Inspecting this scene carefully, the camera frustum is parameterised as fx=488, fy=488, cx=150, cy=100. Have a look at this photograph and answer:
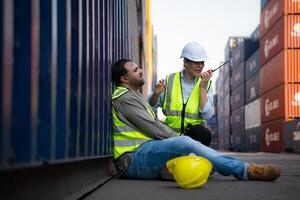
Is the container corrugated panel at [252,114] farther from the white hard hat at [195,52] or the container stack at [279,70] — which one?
the white hard hat at [195,52]

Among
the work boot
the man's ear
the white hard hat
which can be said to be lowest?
the work boot

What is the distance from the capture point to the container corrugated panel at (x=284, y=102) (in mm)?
28703

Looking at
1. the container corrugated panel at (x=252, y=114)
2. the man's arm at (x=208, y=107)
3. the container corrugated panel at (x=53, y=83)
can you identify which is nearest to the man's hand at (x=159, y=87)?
the man's arm at (x=208, y=107)

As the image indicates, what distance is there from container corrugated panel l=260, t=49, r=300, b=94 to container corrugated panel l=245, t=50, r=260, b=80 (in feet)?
19.3

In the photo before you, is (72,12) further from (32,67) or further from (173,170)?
(173,170)

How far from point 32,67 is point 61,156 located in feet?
2.60

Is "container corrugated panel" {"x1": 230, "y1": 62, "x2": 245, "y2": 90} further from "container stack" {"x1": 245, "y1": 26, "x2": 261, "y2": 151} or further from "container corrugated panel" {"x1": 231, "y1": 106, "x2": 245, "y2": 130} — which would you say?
"container corrugated panel" {"x1": 231, "y1": 106, "x2": 245, "y2": 130}

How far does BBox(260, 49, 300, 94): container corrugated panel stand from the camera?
2834 cm

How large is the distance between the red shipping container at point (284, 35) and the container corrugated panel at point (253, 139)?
8360mm

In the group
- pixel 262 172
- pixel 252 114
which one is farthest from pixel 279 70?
pixel 262 172

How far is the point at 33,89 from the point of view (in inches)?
87.2

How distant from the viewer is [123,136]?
4738 millimetres

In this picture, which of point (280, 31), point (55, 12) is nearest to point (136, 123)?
point (55, 12)

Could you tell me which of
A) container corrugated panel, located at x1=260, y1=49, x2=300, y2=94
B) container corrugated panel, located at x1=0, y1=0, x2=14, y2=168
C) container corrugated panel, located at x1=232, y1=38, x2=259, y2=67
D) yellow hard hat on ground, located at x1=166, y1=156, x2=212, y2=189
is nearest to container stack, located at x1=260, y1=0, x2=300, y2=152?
container corrugated panel, located at x1=260, y1=49, x2=300, y2=94
